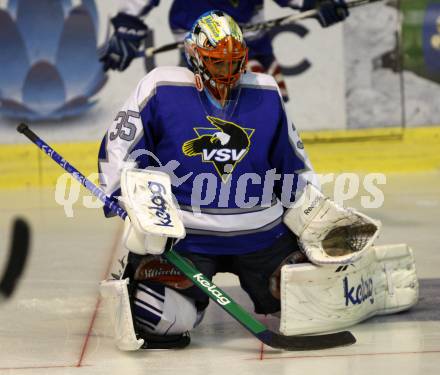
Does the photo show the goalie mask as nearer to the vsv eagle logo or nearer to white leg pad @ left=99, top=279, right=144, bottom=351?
the vsv eagle logo

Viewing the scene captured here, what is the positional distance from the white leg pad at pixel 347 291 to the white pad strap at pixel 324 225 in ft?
→ 0.21

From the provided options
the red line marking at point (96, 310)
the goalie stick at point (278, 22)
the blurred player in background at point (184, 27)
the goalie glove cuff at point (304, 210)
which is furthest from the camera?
the goalie stick at point (278, 22)

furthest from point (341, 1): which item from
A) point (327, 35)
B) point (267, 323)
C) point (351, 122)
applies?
point (267, 323)

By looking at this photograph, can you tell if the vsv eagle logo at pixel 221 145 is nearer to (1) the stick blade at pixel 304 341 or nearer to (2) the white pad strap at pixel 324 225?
(2) the white pad strap at pixel 324 225

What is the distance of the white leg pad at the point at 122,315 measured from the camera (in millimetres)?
3514

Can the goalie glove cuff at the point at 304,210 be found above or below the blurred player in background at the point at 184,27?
above

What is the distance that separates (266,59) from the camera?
6.18 m

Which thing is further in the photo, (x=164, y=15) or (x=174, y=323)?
(x=164, y=15)

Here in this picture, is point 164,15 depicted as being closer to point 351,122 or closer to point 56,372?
point 351,122

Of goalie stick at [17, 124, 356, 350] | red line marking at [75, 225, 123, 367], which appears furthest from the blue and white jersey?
red line marking at [75, 225, 123, 367]

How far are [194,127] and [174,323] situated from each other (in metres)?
0.58

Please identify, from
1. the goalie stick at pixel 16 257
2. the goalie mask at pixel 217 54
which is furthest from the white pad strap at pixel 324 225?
the goalie stick at pixel 16 257

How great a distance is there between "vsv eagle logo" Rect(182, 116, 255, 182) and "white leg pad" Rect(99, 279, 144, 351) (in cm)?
43

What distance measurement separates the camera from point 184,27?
611 cm
